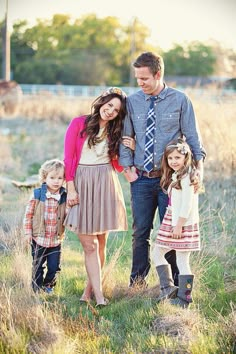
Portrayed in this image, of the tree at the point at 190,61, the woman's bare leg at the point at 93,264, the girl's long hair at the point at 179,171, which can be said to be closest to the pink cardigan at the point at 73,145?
the woman's bare leg at the point at 93,264

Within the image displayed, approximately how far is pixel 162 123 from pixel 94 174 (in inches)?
24.6

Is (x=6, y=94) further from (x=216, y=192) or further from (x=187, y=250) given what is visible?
(x=187, y=250)

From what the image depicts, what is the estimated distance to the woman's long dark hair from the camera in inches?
190

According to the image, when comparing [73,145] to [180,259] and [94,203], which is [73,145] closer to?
[94,203]

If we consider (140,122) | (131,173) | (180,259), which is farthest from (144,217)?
(140,122)

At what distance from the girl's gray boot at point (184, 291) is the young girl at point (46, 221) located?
102 centimetres

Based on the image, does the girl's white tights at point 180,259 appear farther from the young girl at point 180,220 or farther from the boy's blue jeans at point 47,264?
the boy's blue jeans at point 47,264

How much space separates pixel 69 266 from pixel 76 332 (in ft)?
5.35

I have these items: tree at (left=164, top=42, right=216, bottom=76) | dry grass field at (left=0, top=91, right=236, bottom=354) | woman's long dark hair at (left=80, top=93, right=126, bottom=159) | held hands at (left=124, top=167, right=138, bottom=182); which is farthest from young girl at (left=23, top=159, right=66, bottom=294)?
tree at (left=164, top=42, right=216, bottom=76)

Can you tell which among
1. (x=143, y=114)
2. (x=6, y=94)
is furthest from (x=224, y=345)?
(x=6, y=94)

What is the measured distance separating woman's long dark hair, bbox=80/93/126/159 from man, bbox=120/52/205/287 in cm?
6

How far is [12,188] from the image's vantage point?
9.55 meters

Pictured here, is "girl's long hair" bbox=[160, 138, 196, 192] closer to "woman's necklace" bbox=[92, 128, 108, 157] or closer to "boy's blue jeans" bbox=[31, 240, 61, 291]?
"woman's necklace" bbox=[92, 128, 108, 157]

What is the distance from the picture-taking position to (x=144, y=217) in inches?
199
